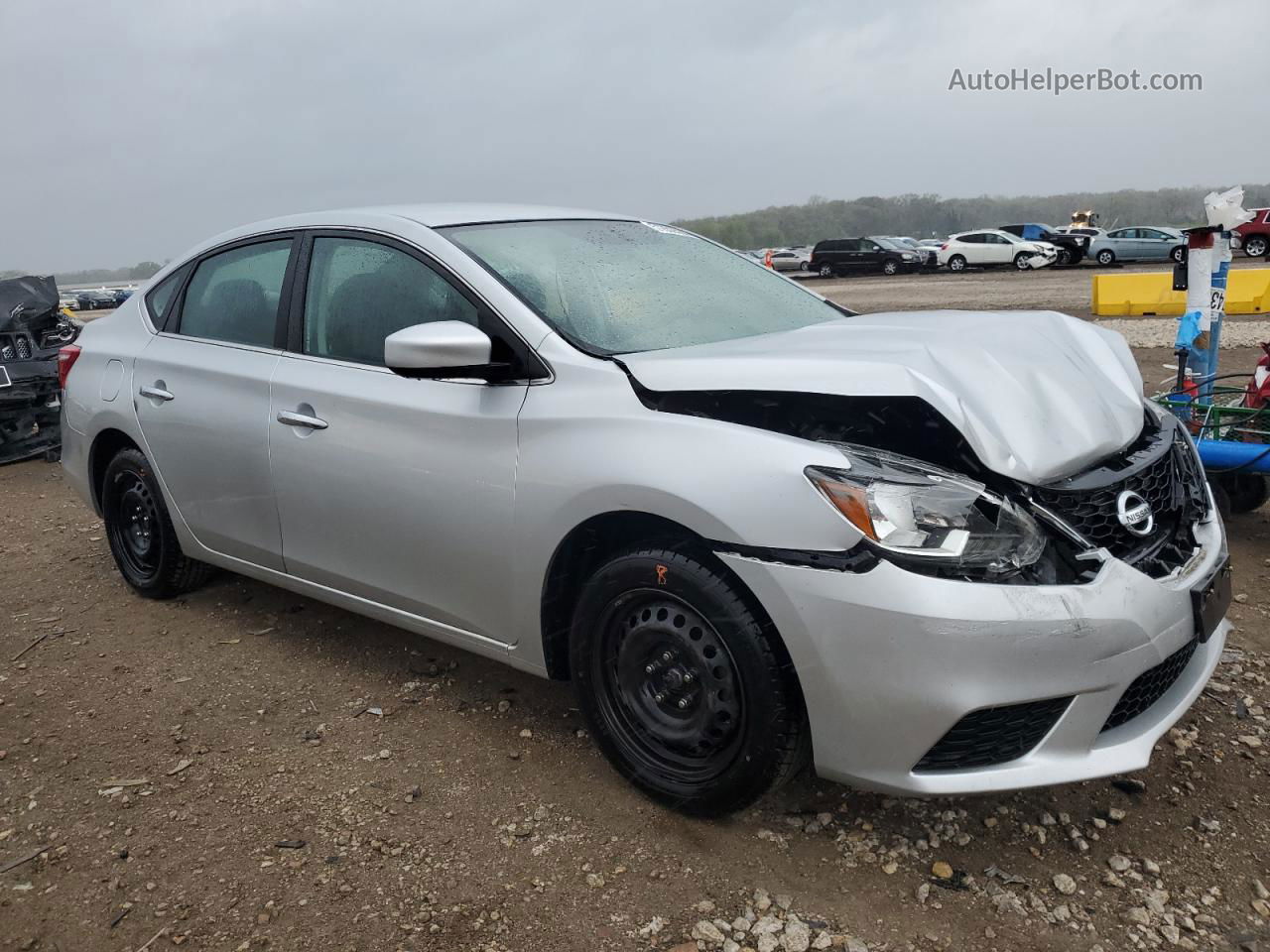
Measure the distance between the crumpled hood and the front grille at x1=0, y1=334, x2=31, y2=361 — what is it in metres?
7.52

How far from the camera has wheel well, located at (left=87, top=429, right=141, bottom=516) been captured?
179 inches

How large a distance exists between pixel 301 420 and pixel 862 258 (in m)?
35.1

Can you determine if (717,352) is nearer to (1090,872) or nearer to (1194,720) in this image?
(1090,872)

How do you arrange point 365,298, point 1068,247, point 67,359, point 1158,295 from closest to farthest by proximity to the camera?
point 365,298, point 67,359, point 1158,295, point 1068,247

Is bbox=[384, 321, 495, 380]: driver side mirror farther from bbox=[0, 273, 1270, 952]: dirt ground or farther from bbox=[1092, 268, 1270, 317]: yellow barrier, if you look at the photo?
bbox=[1092, 268, 1270, 317]: yellow barrier

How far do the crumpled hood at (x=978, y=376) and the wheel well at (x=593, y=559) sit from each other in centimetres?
37

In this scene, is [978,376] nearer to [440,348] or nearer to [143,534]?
[440,348]

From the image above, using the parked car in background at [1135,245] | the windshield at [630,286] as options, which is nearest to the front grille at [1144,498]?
the windshield at [630,286]

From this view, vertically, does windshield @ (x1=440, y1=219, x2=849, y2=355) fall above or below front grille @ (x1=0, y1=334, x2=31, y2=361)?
above

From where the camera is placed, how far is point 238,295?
4.05 m

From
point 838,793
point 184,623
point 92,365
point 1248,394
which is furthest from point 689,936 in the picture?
point 1248,394

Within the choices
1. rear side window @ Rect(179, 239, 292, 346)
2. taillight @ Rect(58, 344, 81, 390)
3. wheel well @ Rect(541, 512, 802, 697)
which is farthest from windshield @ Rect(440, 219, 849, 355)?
taillight @ Rect(58, 344, 81, 390)

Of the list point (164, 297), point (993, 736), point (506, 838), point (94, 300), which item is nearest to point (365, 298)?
point (164, 297)

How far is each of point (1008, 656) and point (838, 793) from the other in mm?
884
